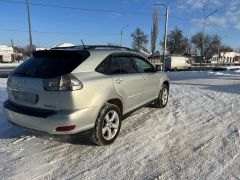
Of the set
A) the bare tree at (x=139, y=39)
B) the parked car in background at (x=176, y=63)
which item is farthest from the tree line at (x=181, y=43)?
the parked car in background at (x=176, y=63)

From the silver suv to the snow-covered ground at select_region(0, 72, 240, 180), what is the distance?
0.41 m

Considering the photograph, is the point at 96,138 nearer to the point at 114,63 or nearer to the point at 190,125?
the point at 114,63

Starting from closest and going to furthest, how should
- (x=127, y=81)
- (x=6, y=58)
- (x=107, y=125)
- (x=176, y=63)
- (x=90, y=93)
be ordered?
(x=90, y=93) < (x=107, y=125) < (x=127, y=81) < (x=176, y=63) < (x=6, y=58)

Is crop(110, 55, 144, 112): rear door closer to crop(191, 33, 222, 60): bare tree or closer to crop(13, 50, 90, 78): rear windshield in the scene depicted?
crop(13, 50, 90, 78): rear windshield

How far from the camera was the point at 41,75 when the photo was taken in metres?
3.96

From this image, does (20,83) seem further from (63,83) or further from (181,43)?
(181,43)

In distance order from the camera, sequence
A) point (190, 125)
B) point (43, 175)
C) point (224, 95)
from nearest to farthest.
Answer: point (43, 175) < point (190, 125) < point (224, 95)

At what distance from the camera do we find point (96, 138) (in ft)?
13.7

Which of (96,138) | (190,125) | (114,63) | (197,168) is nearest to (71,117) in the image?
(96,138)

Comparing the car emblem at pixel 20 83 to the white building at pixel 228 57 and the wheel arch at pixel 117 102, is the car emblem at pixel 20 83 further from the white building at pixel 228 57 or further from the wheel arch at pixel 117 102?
the white building at pixel 228 57

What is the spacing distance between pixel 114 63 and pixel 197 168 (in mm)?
2242

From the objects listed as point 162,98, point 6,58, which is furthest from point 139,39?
point 162,98

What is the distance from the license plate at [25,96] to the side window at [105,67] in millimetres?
1067

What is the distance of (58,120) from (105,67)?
127 centimetres
